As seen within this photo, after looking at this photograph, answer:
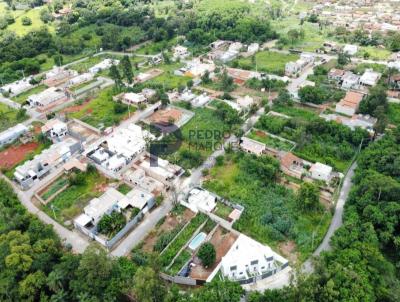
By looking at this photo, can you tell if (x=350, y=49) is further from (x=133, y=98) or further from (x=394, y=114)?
(x=133, y=98)

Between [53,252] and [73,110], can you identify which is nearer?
[53,252]

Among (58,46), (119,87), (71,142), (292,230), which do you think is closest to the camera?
(292,230)

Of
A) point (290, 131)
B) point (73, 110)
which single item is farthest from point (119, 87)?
point (290, 131)

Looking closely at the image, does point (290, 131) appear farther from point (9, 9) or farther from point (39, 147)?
point (9, 9)

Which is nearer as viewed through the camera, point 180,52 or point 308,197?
point 308,197

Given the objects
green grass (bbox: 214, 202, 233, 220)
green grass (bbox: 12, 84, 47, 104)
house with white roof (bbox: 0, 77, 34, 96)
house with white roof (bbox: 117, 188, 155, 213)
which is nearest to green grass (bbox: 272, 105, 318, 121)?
green grass (bbox: 214, 202, 233, 220)

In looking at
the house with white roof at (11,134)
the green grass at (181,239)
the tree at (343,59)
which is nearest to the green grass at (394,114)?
the tree at (343,59)

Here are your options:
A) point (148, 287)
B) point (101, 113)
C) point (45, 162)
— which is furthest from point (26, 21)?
point (148, 287)
